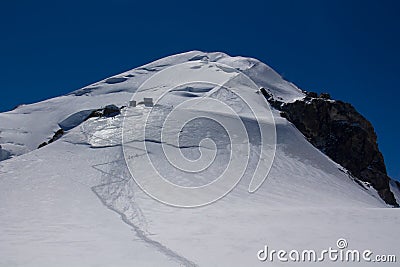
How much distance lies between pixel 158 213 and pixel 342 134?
45.9 m

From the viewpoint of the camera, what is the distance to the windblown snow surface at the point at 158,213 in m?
7.53

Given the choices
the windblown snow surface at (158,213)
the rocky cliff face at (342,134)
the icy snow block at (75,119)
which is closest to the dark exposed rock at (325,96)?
the rocky cliff face at (342,134)

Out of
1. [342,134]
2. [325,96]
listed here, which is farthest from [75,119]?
[342,134]

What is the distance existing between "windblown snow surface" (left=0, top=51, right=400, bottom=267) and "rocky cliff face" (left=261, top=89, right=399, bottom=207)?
23410 millimetres

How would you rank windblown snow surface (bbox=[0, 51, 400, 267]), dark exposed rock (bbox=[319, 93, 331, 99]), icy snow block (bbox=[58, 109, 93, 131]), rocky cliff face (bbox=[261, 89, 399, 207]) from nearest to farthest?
windblown snow surface (bbox=[0, 51, 400, 267]), rocky cliff face (bbox=[261, 89, 399, 207]), dark exposed rock (bbox=[319, 93, 331, 99]), icy snow block (bbox=[58, 109, 93, 131])

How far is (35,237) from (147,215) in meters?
3.84

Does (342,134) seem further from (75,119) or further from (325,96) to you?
(75,119)

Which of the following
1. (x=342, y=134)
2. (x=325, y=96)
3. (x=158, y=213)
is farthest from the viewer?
(x=325, y=96)

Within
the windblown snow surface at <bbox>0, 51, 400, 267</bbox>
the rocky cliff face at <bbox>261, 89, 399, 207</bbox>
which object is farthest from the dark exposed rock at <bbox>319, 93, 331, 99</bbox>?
the windblown snow surface at <bbox>0, 51, 400, 267</bbox>

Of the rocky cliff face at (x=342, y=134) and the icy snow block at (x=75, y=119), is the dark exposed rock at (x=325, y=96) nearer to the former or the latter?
the rocky cliff face at (x=342, y=134)

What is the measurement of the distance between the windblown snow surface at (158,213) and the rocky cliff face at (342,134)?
23.4m

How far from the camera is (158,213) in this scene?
1227cm

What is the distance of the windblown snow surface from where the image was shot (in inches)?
297

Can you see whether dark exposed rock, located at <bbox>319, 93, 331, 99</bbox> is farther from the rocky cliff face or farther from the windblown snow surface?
the windblown snow surface
